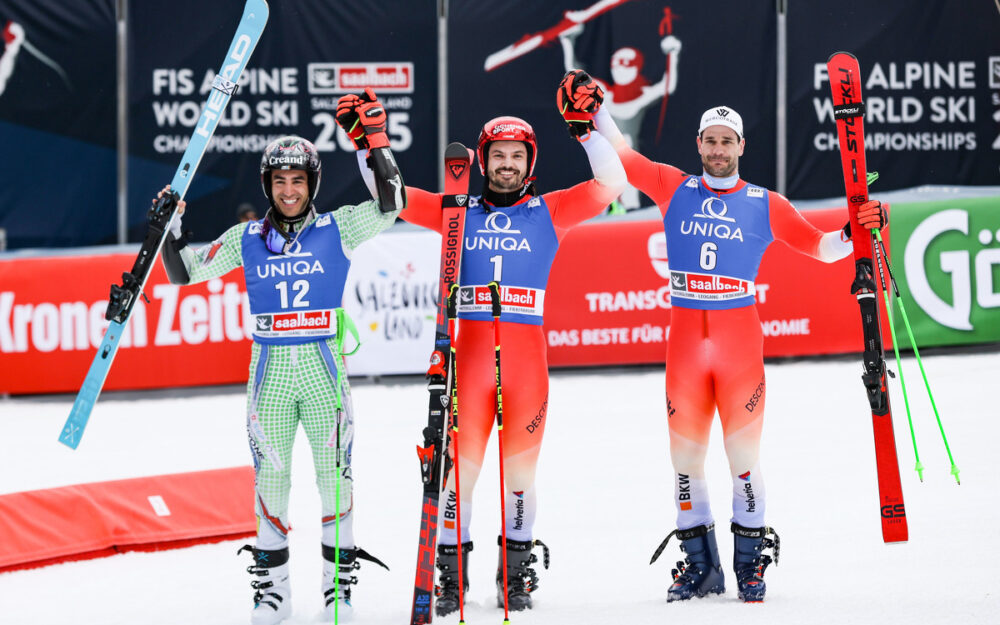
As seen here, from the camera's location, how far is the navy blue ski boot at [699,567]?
19.2 ft

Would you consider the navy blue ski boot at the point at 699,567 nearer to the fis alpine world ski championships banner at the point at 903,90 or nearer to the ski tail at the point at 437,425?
the ski tail at the point at 437,425

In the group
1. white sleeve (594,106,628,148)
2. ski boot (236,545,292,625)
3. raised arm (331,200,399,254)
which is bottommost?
ski boot (236,545,292,625)

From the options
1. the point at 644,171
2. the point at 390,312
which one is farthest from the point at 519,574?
the point at 390,312

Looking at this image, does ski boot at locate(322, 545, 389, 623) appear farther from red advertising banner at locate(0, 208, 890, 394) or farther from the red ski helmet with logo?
red advertising banner at locate(0, 208, 890, 394)

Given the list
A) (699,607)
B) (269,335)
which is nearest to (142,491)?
(269,335)

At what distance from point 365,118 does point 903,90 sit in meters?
12.4

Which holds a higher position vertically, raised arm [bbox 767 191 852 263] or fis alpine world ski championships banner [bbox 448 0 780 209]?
fis alpine world ski championships banner [bbox 448 0 780 209]

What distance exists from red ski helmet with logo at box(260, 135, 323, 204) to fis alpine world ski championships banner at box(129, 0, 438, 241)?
9.91 meters

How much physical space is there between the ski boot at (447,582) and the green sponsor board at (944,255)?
7.90m

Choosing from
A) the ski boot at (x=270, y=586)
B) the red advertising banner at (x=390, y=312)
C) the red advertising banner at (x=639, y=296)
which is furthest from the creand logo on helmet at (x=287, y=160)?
the red advertising banner at (x=639, y=296)

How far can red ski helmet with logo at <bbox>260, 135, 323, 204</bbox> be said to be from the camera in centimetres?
558

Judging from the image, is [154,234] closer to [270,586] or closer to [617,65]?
[270,586]

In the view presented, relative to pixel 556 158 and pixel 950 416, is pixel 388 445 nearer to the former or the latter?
pixel 950 416

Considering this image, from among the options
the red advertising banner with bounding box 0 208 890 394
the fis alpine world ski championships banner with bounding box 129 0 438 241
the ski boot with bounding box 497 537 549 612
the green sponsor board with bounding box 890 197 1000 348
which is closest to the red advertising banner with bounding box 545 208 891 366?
the red advertising banner with bounding box 0 208 890 394
